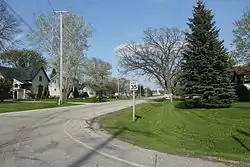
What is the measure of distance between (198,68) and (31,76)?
163 feet

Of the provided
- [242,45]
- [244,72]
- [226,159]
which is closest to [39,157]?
[226,159]

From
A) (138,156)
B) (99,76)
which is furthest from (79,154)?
(99,76)

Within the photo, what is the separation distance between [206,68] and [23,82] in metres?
50.9

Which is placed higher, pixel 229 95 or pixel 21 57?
pixel 21 57

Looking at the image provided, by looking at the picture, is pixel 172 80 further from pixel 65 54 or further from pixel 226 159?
pixel 226 159

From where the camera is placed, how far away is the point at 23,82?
69750 mm

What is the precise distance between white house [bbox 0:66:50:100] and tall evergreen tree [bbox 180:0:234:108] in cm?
4673

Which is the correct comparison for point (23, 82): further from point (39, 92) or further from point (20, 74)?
point (39, 92)

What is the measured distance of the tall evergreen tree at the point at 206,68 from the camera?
29.2 metres

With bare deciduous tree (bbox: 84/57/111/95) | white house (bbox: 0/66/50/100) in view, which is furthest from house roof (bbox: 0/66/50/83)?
bare deciduous tree (bbox: 84/57/111/95)

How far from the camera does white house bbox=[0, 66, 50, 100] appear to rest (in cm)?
6841

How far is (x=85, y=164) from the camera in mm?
7293

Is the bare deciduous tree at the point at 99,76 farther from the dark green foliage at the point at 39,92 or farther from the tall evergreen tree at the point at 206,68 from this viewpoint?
the tall evergreen tree at the point at 206,68

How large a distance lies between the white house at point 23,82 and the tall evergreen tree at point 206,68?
153 feet
